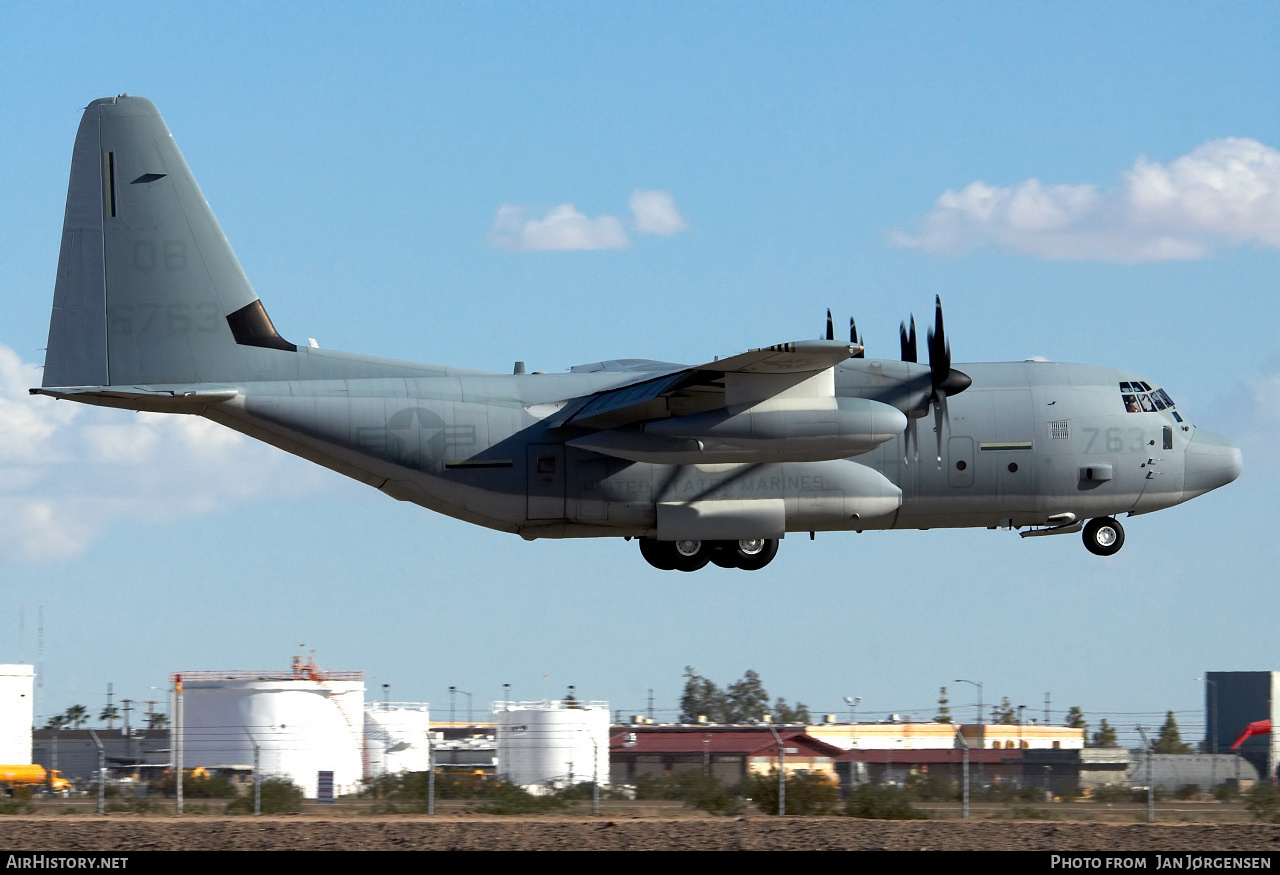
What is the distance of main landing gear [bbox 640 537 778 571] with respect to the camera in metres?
27.8

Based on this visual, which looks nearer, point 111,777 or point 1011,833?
point 1011,833

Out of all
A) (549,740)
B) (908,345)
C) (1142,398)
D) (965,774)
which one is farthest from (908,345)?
(549,740)

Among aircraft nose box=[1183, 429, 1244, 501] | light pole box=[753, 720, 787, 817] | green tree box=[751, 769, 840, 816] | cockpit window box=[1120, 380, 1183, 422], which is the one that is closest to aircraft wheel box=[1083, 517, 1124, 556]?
aircraft nose box=[1183, 429, 1244, 501]

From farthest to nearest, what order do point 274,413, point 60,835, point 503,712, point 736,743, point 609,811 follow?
point 736,743
point 503,712
point 274,413
point 609,811
point 60,835

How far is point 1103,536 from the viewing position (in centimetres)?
2864

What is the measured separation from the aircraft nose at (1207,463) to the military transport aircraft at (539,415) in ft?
0.39

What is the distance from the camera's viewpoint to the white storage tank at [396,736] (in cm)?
3728

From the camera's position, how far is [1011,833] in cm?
2098

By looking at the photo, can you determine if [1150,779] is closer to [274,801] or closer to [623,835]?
[623,835]

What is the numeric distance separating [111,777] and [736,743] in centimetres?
1432

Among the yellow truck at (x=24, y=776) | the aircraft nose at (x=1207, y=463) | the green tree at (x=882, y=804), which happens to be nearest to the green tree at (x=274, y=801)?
the yellow truck at (x=24, y=776)

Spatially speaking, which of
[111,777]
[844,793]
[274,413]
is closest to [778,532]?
[844,793]

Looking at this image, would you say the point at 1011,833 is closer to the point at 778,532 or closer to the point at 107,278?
the point at 778,532

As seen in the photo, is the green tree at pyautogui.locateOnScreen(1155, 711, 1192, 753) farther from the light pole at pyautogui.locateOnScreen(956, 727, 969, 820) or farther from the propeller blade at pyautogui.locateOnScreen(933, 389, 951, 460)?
the propeller blade at pyautogui.locateOnScreen(933, 389, 951, 460)
